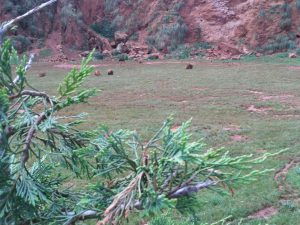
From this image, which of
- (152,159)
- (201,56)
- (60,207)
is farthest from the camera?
(201,56)

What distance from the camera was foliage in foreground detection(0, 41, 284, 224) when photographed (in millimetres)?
1505

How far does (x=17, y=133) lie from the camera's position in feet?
5.72

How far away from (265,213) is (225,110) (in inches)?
231

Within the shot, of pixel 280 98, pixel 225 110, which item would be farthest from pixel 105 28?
pixel 225 110

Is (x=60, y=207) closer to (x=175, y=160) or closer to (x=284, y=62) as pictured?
(x=175, y=160)

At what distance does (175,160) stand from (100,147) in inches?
14.1

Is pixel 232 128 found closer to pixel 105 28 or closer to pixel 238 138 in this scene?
pixel 238 138

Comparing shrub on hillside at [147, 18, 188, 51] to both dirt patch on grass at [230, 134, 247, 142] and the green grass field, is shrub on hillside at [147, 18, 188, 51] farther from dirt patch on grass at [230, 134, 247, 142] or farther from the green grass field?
dirt patch on grass at [230, 134, 247, 142]

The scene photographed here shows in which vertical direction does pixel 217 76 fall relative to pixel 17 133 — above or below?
below

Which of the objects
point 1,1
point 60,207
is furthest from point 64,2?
point 60,207

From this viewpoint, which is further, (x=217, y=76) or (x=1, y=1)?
(x=1, y=1)

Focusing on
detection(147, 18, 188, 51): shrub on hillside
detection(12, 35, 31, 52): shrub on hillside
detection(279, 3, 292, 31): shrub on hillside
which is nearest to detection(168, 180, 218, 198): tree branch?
detection(147, 18, 188, 51): shrub on hillside

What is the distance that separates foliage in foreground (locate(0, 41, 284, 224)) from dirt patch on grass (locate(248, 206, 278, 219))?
355cm

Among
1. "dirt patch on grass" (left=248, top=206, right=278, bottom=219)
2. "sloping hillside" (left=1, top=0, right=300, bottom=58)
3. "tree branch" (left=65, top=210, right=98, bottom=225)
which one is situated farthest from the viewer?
"sloping hillside" (left=1, top=0, right=300, bottom=58)
